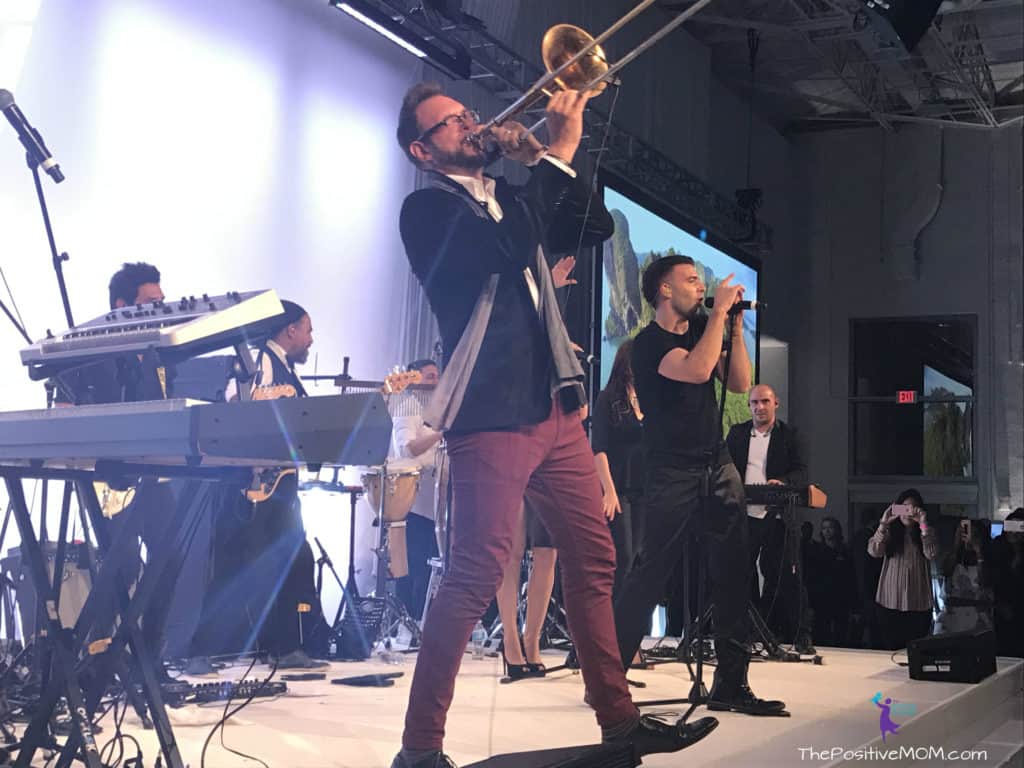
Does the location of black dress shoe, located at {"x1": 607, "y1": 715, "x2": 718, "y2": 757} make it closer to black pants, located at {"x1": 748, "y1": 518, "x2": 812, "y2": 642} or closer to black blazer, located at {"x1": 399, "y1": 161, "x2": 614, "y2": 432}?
black blazer, located at {"x1": 399, "y1": 161, "x2": 614, "y2": 432}

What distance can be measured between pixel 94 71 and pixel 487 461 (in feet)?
12.2

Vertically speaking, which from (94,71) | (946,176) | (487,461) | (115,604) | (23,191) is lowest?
(115,604)

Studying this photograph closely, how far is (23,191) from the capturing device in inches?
182

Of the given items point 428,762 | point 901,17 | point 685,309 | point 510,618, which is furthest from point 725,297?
point 901,17

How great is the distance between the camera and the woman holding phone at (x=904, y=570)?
22.3 ft

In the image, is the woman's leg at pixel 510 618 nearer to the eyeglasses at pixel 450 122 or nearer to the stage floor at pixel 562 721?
the stage floor at pixel 562 721

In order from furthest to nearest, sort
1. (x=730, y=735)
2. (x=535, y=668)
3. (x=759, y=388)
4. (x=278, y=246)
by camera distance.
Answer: (x=278, y=246) < (x=759, y=388) < (x=535, y=668) < (x=730, y=735)

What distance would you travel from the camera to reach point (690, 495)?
327 centimetres

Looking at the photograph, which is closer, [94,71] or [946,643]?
[946,643]

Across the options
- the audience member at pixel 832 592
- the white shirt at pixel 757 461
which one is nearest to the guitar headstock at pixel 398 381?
the white shirt at pixel 757 461

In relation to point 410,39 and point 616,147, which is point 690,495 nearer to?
point 410,39

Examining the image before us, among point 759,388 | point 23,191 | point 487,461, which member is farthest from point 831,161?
point 487,461

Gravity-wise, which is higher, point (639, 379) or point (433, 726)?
point (639, 379)

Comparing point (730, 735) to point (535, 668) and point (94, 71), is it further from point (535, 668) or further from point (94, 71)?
point (94, 71)
